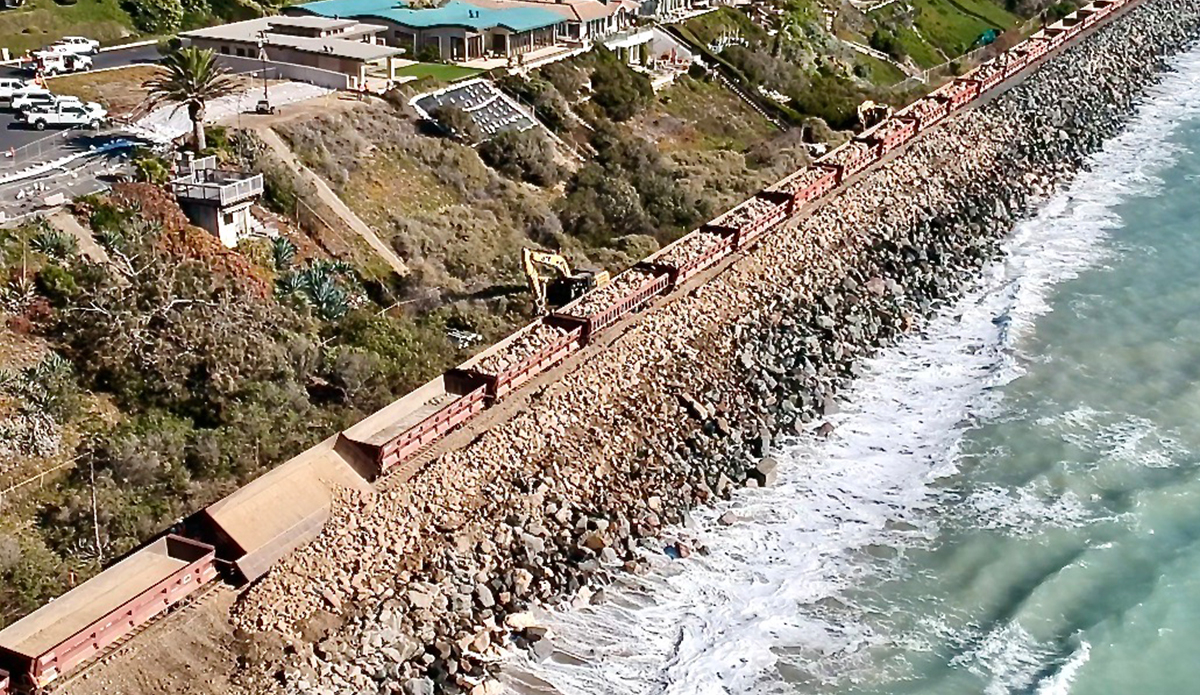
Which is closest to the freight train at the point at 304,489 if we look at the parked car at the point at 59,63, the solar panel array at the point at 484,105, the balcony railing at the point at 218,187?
the balcony railing at the point at 218,187

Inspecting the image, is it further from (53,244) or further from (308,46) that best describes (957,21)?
(53,244)

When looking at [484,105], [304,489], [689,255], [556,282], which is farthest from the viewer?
[484,105]

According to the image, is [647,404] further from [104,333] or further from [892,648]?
[104,333]

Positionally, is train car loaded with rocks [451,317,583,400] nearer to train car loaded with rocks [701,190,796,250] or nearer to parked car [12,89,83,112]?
train car loaded with rocks [701,190,796,250]

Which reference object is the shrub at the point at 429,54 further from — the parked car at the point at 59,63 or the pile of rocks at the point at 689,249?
the pile of rocks at the point at 689,249

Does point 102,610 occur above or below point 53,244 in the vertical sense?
below

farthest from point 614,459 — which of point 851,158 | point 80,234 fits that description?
point 851,158

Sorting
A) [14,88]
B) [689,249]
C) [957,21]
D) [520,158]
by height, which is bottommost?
[957,21]
